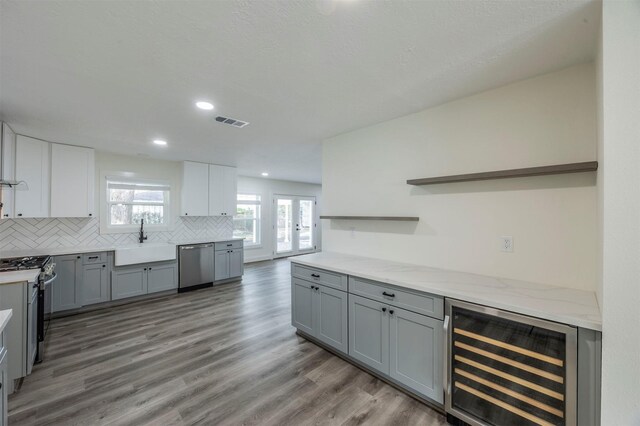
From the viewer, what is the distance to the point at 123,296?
13.6 ft

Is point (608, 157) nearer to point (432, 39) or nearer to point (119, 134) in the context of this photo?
point (432, 39)

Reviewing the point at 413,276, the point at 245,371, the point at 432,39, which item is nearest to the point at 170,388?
the point at 245,371

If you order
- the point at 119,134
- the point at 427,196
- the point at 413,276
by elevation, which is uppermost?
the point at 119,134

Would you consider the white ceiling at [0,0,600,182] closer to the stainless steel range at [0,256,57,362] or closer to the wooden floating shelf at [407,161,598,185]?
the wooden floating shelf at [407,161,598,185]

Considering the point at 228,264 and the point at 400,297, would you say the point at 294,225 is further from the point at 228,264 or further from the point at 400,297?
the point at 400,297

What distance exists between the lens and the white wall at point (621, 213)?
3.84ft

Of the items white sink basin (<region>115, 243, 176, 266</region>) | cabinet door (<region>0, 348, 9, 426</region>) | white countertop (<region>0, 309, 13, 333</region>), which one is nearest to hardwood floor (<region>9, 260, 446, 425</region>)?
cabinet door (<region>0, 348, 9, 426</region>)

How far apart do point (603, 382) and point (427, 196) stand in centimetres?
167

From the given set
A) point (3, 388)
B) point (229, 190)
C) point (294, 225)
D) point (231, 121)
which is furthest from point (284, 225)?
point (3, 388)

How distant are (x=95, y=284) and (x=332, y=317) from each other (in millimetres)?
3693

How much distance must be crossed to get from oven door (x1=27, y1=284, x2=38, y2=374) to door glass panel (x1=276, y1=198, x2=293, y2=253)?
5730 millimetres

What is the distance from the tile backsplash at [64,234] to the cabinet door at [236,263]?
3.22 ft

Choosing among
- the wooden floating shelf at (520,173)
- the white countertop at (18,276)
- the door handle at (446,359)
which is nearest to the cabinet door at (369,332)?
the door handle at (446,359)

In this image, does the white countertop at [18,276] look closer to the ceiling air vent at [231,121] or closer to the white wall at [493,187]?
the ceiling air vent at [231,121]
